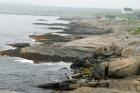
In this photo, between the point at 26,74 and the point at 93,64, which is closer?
the point at 26,74

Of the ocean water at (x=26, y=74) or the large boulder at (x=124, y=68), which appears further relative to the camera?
the large boulder at (x=124, y=68)

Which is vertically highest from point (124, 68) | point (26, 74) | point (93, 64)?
point (124, 68)

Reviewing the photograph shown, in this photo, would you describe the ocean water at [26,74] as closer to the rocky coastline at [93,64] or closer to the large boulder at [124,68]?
the rocky coastline at [93,64]

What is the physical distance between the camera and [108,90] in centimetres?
3469

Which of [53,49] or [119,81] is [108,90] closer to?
[119,81]

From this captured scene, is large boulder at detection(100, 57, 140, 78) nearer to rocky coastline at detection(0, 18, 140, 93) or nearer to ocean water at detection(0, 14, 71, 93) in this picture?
rocky coastline at detection(0, 18, 140, 93)

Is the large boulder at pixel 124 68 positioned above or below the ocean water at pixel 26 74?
above

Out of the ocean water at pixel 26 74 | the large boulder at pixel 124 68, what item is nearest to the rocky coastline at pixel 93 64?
the large boulder at pixel 124 68

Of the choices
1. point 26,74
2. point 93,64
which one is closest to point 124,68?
point 93,64

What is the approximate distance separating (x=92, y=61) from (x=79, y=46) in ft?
43.5

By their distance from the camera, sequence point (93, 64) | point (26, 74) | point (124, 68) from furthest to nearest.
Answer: point (93, 64) < point (26, 74) < point (124, 68)

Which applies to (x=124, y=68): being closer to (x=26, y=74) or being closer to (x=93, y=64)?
(x=93, y=64)

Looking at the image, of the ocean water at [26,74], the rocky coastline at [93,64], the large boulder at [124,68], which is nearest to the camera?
the rocky coastline at [93,64]

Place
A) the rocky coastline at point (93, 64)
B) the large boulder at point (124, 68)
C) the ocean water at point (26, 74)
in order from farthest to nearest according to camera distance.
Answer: the large boulder at point (124, 68) → the ocean water at point (26, 74) → the rocky coastline at point (93, 64)
